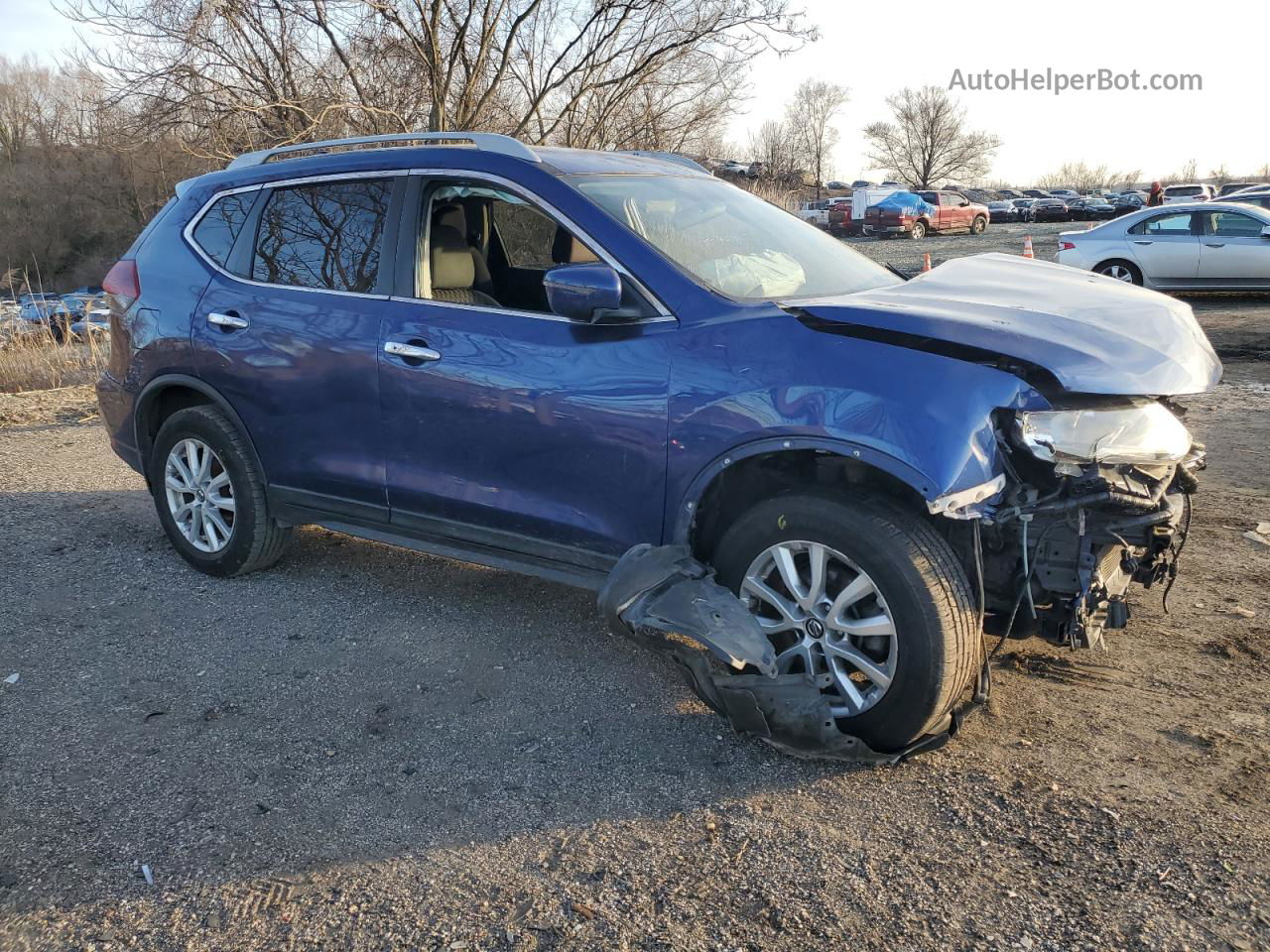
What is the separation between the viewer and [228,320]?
4570 mm

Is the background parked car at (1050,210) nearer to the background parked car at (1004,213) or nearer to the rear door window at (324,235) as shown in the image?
the background parked car at (1004,213)

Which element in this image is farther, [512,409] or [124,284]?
[124,284]

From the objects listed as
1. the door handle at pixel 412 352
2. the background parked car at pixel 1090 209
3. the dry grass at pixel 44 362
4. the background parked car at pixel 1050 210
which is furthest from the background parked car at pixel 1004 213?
the door handle at pixel 412 352

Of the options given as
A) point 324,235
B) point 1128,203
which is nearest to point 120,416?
point 324,235

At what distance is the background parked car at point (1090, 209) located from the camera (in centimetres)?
4594

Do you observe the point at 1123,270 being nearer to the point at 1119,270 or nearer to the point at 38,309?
the point at 1119,270

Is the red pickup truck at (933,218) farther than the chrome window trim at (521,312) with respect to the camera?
Yes

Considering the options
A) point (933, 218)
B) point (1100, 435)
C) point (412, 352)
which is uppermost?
point (933, 218)

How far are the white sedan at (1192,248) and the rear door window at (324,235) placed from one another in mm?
13514

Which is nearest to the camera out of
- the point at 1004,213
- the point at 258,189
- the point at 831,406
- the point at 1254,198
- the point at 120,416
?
the point at 831,406

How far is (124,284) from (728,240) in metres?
3.13

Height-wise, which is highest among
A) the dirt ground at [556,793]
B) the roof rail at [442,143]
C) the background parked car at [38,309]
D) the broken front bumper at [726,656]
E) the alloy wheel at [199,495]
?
the roof rail at [442,143]

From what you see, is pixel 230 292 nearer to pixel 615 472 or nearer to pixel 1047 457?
pixel 615 472

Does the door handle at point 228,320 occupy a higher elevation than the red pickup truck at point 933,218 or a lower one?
lower
